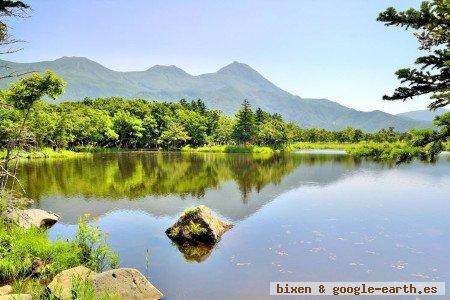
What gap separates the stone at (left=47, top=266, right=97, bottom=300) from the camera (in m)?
13.5

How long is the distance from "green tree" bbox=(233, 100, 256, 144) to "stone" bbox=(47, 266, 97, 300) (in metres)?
116

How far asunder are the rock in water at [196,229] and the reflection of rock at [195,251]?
2.22 ft

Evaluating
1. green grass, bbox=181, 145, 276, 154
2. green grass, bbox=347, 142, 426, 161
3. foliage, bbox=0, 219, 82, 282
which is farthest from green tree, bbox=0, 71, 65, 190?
green grass, bbox=181, 145, 276, 154

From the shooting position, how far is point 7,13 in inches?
549

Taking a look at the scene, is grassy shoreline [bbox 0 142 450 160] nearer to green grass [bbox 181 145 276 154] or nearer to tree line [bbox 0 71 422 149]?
green grass [bbox 181 145 276 154]

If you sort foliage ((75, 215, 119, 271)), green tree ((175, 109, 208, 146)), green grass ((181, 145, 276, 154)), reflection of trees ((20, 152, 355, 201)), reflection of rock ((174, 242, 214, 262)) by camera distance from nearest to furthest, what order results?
foliage ((75, 215, 119, 271)) < reflection of rock ((174, 242, 214, 262)) < reflection of trees ((20, 152, 355, 201)) < green grass ((181, 145, 276, 154)) < green tree ((175, 109, 208, 146))

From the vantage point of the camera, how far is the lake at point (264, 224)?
20.0m

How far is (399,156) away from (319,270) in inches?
434

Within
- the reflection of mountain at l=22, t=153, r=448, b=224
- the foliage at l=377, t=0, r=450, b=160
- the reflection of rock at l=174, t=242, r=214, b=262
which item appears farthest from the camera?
the reflection of mountain at l=22, t=153, r=448, b=224

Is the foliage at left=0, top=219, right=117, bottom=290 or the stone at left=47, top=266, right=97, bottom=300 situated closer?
the stone at left=47, top=266, right=97, bottom=300

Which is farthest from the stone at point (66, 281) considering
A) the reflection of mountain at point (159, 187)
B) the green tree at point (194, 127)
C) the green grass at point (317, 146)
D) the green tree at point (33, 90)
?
the green grass at point (317, 146)

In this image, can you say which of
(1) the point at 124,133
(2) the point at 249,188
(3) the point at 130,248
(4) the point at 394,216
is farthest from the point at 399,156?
(1) the point at 124,133

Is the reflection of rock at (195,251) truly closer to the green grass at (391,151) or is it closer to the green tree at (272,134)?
the green grass at (391,151)

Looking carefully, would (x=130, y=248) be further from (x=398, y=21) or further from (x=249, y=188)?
(x=249, y=188)
